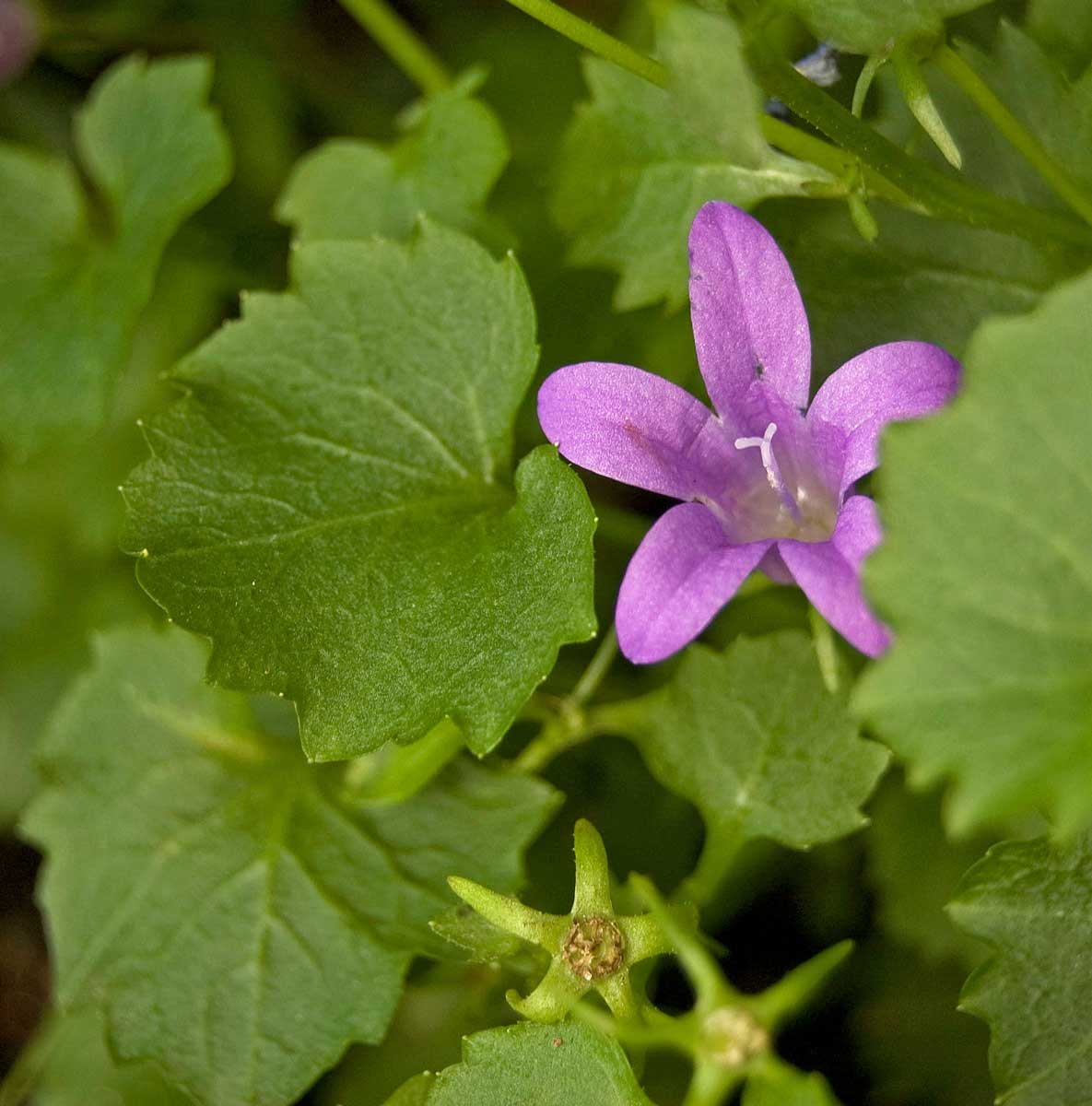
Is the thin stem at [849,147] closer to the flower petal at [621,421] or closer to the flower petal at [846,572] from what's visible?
the flower petal at [621,421]

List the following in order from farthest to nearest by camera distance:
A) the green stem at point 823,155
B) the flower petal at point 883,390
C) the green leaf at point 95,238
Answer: the green leaf at point 95,238
the green stem at point 823,155
the flower petal at point 883,390

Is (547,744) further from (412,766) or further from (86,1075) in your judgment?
(86,1075)

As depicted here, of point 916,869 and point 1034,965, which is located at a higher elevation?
point 1034,965

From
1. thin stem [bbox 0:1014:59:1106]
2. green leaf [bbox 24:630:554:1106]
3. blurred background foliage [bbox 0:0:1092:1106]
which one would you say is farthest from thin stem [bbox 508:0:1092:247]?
thin stem [bbox 0:1014:59:1106]

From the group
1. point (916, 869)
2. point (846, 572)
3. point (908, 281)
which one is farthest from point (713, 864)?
point (908, 281)

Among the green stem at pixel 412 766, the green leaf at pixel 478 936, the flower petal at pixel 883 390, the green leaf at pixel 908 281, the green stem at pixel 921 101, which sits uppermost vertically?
the green stem at pixel 921 101

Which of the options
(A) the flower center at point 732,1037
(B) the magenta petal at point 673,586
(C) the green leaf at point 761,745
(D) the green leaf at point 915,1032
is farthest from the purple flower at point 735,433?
(D) the green leaf at point 915,1032
